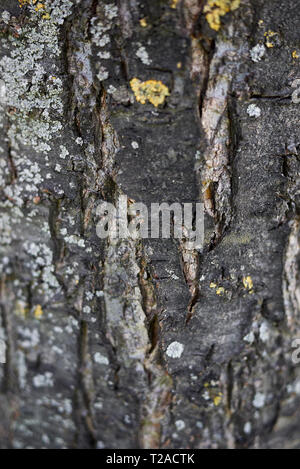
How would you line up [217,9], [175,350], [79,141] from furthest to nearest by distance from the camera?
[175,350] < [79,141] < [217,9]

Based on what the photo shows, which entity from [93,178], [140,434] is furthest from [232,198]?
[140,434]

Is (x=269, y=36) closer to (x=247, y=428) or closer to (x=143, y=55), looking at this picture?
(x=143, y=55)

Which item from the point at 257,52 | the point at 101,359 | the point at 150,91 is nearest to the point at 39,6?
the point at 150,91

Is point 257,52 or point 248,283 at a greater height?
point 257,52

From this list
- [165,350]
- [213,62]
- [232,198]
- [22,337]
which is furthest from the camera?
[22,337]

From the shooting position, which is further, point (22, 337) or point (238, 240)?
point (22, 337)

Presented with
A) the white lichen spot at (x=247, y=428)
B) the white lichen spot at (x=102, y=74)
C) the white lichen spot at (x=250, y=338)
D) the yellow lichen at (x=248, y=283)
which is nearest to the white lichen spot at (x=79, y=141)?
the white lichen spot at (x=102, y=74)

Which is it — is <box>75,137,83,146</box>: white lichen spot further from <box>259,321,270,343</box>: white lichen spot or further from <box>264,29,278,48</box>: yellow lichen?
<box>259,321,270,343</box>: white lichen spot

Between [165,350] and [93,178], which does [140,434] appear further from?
[93,178]
